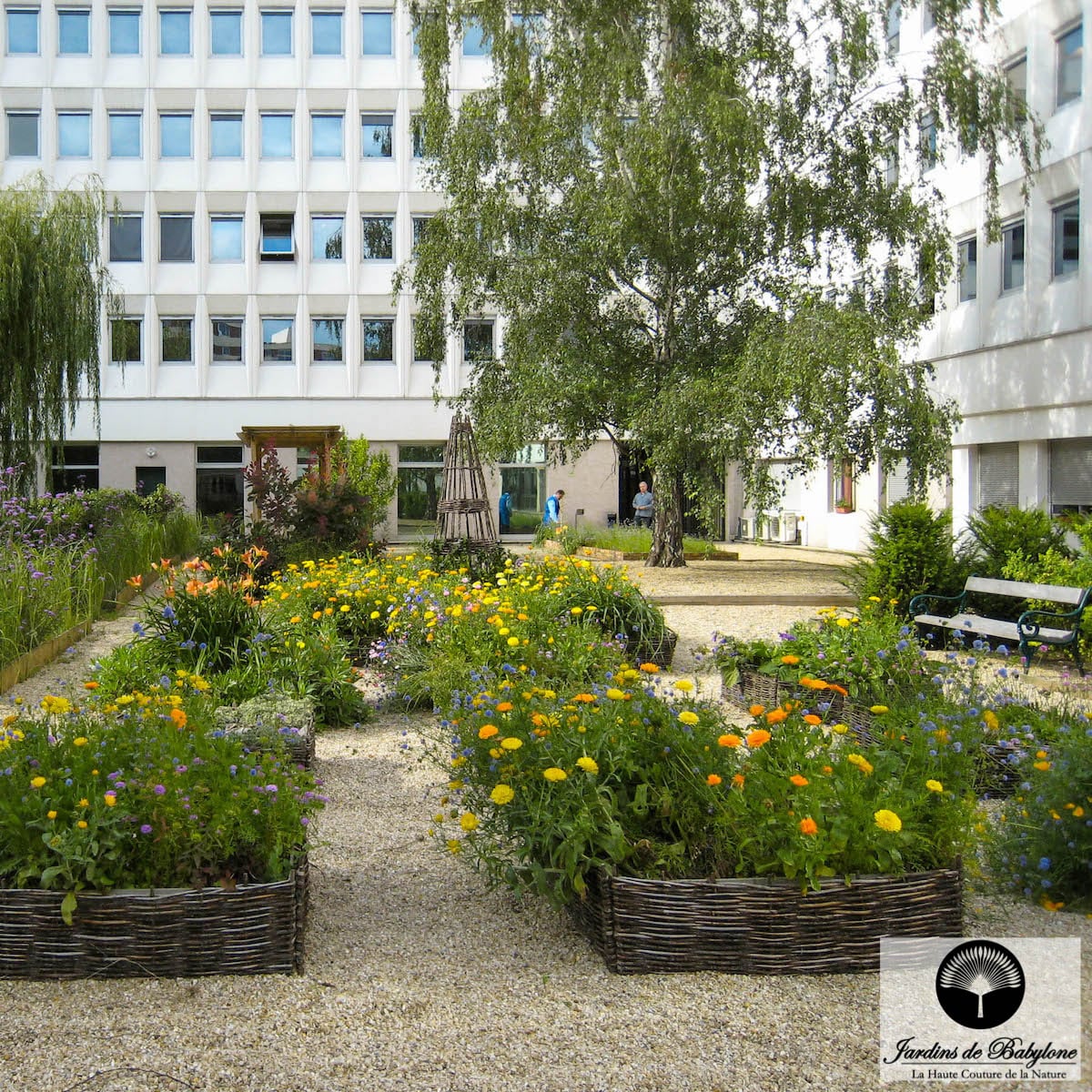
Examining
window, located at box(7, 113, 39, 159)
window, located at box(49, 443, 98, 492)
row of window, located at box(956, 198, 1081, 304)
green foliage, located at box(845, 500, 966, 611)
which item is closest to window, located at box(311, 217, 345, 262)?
window, located at box(7, 113, 39, 159)

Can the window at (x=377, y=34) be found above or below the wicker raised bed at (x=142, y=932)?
above

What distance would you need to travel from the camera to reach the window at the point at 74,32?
3048cm

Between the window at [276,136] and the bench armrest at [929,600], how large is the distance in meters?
25.4

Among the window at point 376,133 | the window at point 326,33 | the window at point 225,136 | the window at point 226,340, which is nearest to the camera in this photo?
the window at point 225,136

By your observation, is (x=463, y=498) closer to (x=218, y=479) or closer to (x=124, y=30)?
(x=218, y=479)

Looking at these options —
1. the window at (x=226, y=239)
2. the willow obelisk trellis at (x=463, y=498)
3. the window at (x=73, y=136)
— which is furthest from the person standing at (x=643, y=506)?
the window at (x=73, y=136)

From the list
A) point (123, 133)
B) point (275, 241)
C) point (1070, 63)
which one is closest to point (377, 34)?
point (275, 241)

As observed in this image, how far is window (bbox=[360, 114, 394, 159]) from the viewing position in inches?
1230

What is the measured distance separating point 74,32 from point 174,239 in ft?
19.5

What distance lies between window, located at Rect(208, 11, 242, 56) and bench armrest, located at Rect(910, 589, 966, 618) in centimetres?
2704

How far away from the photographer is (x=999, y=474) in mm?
19938

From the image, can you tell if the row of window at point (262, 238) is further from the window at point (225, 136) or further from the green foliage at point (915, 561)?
the green foliage at point (915, 561)

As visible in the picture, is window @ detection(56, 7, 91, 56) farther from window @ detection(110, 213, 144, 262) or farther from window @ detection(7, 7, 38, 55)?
window @ detection(110, 213, 144, 262)

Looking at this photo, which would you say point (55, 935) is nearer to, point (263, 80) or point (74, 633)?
point (74, 633)
